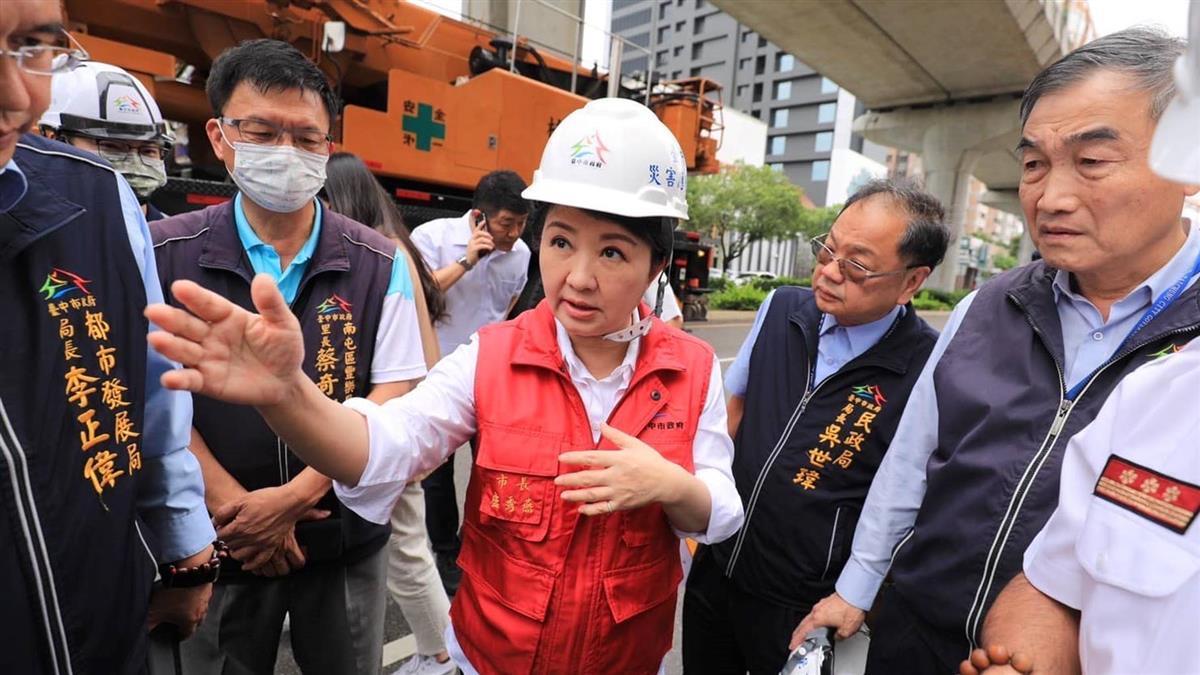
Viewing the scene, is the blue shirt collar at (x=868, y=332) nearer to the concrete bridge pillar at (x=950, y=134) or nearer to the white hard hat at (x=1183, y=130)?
the white hard hat at (x=1183, y=130)

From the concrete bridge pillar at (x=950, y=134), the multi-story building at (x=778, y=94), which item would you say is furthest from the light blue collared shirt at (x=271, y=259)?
the multi-story building at (x=778, y=94)

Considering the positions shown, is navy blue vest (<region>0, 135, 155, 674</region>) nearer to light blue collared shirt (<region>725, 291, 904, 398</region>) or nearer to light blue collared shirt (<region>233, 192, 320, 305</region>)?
light blue collared shirt (<region>233, 192, 320, 305</region>)

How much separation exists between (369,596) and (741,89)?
63.6m

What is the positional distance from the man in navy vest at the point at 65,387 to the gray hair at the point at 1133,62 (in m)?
1.83

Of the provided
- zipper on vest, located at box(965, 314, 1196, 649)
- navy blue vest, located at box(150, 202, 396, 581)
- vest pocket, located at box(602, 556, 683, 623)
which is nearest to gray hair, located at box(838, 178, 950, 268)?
zipper on vest, located at box(965, 314, 1196, 649)

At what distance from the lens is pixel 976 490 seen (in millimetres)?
1382

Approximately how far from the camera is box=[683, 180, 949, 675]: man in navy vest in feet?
6.06

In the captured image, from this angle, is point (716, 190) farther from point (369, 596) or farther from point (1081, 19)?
point (369, 596)

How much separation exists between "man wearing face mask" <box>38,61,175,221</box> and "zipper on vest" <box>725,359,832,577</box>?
7.71 feet

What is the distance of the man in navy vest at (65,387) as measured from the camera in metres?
0.96

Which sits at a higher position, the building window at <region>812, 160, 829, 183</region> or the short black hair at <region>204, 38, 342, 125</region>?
the building window at <region>812, 160, 829, 183</region>

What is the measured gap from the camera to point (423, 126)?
6398 millimetres

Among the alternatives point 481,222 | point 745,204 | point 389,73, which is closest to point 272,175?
point 481,222

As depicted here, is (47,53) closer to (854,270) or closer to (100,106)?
(100,106)
